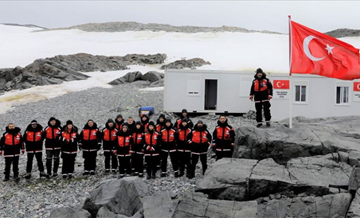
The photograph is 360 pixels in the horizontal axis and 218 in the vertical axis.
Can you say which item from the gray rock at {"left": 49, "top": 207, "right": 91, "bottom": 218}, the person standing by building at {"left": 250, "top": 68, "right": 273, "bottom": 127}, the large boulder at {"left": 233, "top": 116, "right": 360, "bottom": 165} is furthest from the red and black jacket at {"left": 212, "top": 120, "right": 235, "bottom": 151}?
the gray rock at {"left": 49, "top": 207, "right": 91, "bottom": 218}

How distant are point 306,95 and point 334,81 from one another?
169 centimetres

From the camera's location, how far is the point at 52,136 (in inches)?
509

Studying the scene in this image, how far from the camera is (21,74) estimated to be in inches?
1585

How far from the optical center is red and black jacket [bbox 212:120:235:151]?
1206 cm

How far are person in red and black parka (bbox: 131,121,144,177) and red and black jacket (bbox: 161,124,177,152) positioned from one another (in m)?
0.69

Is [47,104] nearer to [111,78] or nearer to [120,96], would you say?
[120,96]

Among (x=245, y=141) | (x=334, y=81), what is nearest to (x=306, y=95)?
(x=334, y=81)

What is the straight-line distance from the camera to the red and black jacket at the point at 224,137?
1206cm

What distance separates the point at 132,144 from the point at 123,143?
0.31 m

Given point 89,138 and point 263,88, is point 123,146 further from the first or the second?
point 263,88

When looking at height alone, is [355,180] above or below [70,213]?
above

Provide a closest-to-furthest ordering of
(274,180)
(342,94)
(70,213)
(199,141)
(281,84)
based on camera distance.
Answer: (274,180) → (70,213) → (199,141) → (342,94) → (281,84)

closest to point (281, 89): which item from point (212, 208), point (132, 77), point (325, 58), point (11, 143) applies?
point (325, 58)

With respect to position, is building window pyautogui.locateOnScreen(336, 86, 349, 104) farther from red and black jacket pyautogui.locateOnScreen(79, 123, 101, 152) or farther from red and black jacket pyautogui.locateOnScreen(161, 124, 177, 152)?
red and black jacket pyautogui.locateOnScreen(79, 123, 101, 152)
